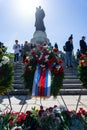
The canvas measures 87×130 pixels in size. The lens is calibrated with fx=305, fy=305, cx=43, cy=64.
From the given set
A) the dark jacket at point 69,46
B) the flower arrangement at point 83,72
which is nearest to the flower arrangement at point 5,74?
the flower arrangement at point 83,72

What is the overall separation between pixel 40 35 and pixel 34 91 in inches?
979

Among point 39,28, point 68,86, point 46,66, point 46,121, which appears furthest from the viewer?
point 39,28

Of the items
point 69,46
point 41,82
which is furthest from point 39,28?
point 41,82

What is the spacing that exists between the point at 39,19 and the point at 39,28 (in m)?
1.06

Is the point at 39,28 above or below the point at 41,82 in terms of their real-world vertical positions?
above

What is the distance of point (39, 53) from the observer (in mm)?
8617

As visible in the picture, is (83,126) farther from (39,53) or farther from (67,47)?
Result: (67,47)

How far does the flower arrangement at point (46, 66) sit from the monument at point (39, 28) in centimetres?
2335

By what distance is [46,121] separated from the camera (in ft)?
18.8

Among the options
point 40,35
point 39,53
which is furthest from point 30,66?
point 40,35

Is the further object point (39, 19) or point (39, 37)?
point (39, 19)

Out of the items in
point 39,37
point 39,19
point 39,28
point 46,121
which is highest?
point 39,19

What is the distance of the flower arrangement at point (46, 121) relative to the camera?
5625 millimetres

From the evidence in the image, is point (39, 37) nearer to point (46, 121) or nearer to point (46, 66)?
point (46, 66)
